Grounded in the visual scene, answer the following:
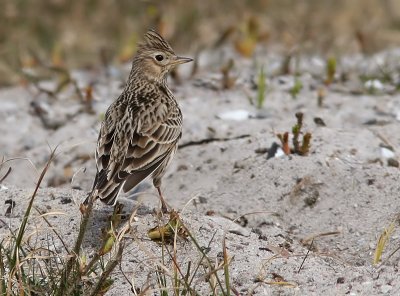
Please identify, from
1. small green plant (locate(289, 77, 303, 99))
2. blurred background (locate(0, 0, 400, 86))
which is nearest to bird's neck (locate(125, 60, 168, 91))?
small green plant (locate(289, 77, 303, 99))

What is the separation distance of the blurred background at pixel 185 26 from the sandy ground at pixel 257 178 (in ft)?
3.53

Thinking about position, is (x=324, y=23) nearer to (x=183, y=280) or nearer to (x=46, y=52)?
(x=46, y=52)

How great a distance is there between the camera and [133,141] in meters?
5.25

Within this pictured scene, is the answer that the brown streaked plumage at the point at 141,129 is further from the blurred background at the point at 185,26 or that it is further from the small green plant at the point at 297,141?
the blurred background at the point at 185,26

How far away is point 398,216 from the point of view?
5219mm

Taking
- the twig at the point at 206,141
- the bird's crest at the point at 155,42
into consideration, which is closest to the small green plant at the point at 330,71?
the twig at the point at 206,141

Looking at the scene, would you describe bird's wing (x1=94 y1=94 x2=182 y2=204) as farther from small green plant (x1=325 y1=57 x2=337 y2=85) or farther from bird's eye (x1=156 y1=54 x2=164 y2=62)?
small green plant (x1=325 y1=57 x2=337 y2=85)

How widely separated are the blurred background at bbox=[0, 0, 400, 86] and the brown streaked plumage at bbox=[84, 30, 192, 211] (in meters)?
2.91

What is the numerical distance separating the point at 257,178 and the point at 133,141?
1055 mm

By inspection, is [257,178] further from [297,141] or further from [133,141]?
[133,141]

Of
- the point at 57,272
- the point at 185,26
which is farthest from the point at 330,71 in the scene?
the point at 57,272

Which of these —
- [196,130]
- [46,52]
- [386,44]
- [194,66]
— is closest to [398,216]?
[196,130]

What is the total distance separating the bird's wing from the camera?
491 centimetres

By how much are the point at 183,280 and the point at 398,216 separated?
63.7 inches
